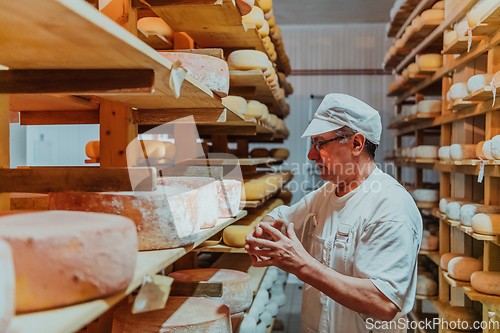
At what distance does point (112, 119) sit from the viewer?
169cm

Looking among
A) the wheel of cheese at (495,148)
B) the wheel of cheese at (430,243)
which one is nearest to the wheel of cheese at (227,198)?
the wheel of cheese at (495,148)

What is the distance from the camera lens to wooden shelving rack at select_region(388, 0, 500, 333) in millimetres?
2549

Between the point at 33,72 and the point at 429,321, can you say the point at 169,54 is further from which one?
the point at 429,321

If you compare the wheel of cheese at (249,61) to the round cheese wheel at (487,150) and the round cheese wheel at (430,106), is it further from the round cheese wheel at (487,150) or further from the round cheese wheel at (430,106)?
the round cheese wheel at (430,106)

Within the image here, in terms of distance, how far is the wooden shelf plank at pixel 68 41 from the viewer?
2.13ft

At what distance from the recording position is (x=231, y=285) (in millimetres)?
2088

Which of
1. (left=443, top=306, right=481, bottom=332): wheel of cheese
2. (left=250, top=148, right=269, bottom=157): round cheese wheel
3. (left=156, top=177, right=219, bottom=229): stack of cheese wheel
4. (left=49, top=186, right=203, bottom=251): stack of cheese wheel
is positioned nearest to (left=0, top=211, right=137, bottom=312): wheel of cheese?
(left=49, top=186, right=203, bottom=251): stack of cheese wheel

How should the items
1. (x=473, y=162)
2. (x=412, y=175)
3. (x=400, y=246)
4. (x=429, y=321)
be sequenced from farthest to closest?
(x=412, y=175) → (x=429, y=321) → (x=473, y=162) → (x=400, y=246)

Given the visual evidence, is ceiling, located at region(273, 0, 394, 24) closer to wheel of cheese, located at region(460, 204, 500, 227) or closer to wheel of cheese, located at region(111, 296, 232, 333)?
wheel of cheese, located at region(460, 204, 500, 227)

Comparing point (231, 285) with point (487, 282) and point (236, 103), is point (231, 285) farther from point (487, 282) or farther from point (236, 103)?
point (487, 282)

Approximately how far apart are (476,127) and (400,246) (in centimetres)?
219

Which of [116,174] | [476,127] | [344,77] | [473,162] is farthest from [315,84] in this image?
[116,174]

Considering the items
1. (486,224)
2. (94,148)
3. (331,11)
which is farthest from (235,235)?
(331,11)

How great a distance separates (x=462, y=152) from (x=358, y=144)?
165 centimetres
